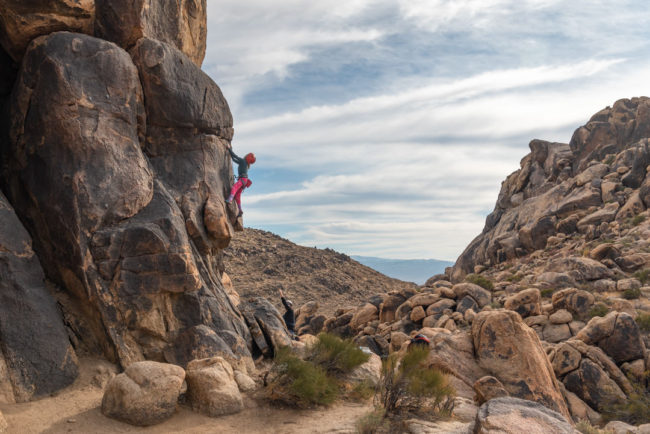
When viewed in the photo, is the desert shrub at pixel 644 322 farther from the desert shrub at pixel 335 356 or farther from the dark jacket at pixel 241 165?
the dark jacket at pixel 241 165

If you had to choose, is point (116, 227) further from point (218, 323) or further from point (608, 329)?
point (608, 329)

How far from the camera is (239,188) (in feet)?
50.6

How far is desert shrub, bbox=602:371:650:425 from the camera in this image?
13531mm

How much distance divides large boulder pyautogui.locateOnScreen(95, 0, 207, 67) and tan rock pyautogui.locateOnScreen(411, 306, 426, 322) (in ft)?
54.7

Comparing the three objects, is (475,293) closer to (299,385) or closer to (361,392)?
(361,392)

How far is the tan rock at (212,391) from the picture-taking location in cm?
965

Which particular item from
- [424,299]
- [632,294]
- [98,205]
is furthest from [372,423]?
[632,294]

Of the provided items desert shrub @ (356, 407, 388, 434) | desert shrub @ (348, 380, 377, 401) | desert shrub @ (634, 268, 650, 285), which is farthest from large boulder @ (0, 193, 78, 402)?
desert shrub @ (634, 268, 650, 285)

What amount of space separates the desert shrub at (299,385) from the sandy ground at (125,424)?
237 millimetres

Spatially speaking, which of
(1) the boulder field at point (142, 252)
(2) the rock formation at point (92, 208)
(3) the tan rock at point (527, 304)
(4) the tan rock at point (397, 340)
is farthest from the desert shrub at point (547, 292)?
(2) the rock formation at point (92, 208)

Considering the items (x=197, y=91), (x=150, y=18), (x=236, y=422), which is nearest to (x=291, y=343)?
(x=236, y=422)

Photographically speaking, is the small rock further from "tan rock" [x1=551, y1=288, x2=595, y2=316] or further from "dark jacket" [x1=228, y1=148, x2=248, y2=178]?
"dark jacket" [x1=228, y1=148, x2=248, y2=178]

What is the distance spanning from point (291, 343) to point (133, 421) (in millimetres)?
6572

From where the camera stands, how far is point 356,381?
497 inches
